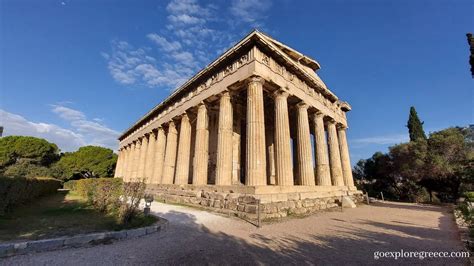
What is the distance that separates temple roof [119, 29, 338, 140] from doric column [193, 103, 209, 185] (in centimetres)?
303

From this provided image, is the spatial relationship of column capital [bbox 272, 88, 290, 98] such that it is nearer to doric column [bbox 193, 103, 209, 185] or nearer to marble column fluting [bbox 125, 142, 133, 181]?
doric column [bbox 193, 103, 209, 185]

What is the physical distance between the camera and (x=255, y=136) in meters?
12.4

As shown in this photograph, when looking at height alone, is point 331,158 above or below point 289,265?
above

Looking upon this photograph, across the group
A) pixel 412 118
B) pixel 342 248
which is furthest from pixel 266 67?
pixel 412 118

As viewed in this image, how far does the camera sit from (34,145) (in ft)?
121

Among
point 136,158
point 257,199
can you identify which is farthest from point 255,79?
point 136,158

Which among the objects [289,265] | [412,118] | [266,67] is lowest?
[289,265]

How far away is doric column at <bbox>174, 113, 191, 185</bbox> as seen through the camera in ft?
58.1

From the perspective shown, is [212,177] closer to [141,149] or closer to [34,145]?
[141,149]

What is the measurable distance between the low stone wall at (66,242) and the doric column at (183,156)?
11415mm

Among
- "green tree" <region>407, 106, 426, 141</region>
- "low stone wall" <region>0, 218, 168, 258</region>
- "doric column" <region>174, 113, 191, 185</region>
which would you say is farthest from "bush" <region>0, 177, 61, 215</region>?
"green tree" <region>407, 106, 426, 141</region>

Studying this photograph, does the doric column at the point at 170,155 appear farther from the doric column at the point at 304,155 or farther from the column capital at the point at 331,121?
the column capital at the point at 331,121

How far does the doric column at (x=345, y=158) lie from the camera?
21388 millimetres

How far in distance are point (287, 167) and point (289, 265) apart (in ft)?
29.4
